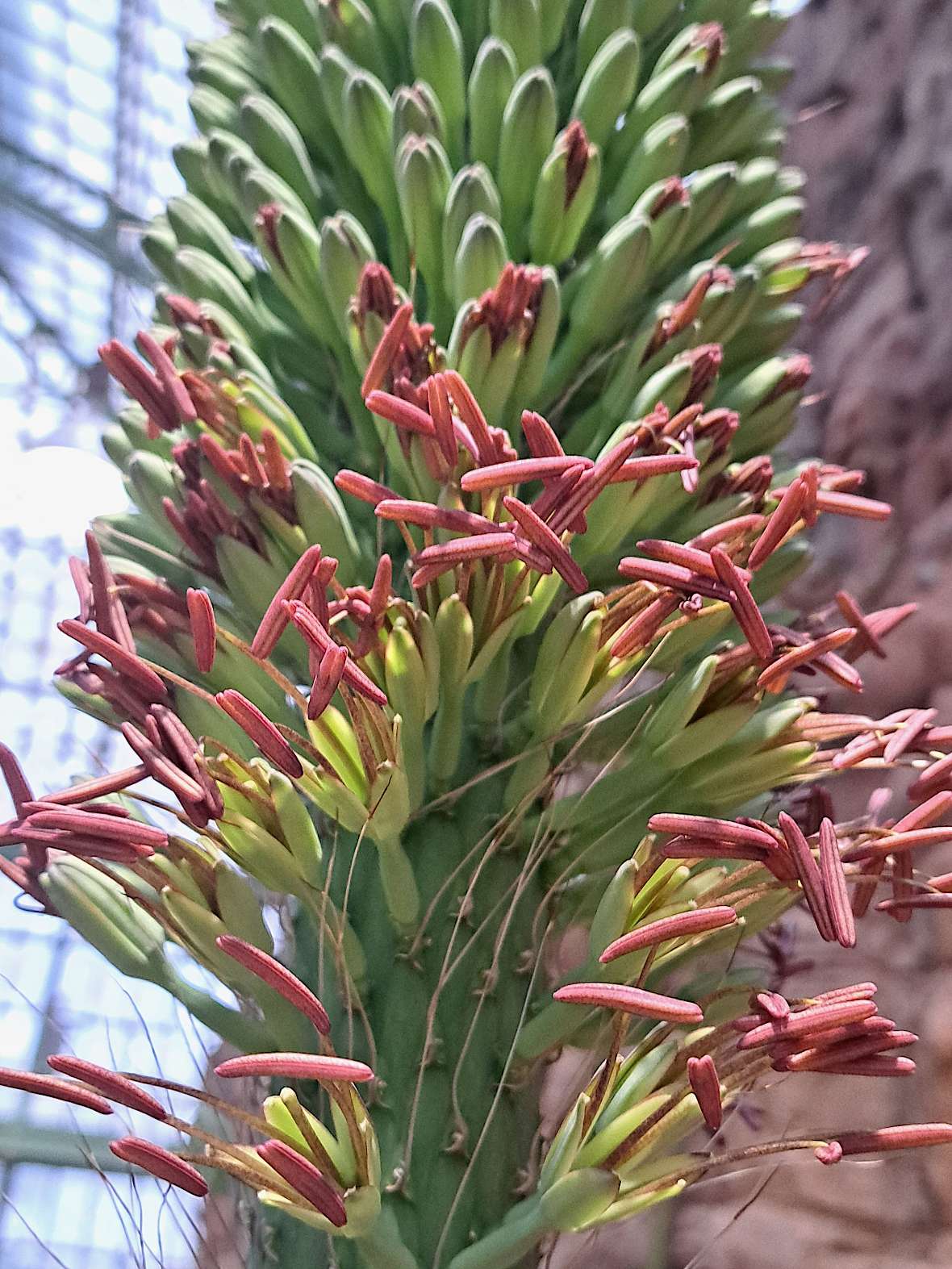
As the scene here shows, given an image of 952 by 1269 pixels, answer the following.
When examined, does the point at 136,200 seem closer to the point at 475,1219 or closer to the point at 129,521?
the point at 129,521

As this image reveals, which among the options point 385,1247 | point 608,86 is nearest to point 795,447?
point 608,86

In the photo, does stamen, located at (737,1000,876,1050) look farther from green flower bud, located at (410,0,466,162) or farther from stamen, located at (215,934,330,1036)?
green flower bud, located at (410,0,466,162)

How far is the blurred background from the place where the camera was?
1547 mm

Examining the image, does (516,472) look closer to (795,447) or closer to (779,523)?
(779,523)

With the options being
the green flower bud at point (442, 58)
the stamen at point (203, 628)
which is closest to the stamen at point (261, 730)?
the stamen at point (203, 628)

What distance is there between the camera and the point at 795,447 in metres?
2.23

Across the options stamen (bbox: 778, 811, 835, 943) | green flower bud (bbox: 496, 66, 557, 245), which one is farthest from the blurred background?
green flower bud (bbox: 496, 66, 557, 245)

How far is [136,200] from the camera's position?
13.7ft

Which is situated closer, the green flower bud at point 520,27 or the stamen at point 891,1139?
the stamen at point 891,1139

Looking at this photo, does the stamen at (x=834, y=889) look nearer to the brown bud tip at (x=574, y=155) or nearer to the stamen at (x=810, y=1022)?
the stamen at (x=810, y=1022)

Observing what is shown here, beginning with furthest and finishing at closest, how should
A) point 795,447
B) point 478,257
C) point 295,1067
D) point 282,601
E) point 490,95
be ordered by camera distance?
point 795,447 → point 490,95 → point 478,257 → point 282,601 → point 295,1067

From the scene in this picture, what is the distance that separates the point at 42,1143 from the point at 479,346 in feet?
10.2

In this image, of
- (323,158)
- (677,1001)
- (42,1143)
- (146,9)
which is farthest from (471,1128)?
(146,9)

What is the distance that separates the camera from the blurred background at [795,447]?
1.55m
